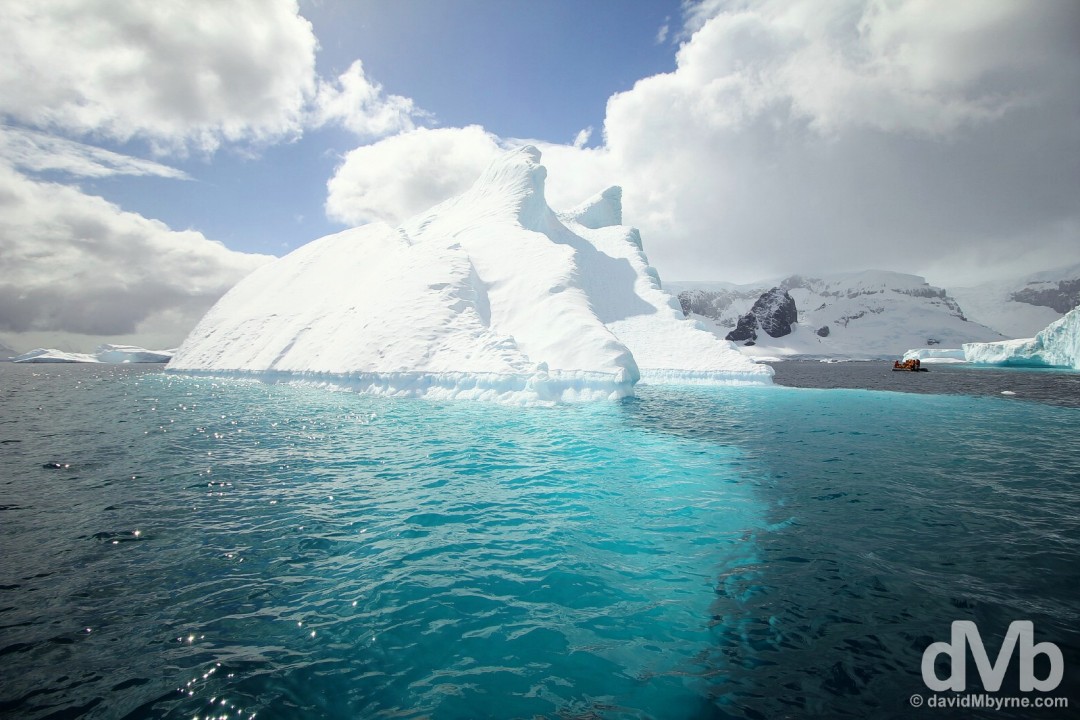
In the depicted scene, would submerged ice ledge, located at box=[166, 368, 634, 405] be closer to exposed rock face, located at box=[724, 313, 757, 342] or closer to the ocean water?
the ocean water

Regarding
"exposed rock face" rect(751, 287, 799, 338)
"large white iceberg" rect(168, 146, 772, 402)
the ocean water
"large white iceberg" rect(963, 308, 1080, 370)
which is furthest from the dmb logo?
"exposed rock face" rect(751, 287, 799, 338)

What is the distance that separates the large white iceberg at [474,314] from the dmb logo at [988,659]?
18431 mm

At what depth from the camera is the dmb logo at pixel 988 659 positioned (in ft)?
13.2

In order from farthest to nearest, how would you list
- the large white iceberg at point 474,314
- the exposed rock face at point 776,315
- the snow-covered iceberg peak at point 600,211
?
the exposed rock face at point 776,315 < the snow-covered iceberg peak at point 600,211 < the large white iceberg at point 474,314

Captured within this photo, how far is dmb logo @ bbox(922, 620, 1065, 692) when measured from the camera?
402 cm

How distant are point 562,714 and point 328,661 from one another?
2.25m

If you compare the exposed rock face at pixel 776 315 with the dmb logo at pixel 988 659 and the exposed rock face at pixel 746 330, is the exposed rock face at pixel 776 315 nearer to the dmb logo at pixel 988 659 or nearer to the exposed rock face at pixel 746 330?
the exposed rock face at pixel 746 330

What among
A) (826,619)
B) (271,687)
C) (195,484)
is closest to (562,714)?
(271,687)

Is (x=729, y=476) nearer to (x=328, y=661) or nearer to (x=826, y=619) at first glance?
(x=826, y=619)

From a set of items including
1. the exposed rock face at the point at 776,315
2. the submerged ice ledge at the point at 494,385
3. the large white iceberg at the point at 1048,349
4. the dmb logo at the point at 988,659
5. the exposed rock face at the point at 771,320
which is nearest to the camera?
the dmb logo at the point at 988,659

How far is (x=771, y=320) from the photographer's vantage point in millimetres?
168250

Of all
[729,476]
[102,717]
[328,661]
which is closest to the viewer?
[102,717]

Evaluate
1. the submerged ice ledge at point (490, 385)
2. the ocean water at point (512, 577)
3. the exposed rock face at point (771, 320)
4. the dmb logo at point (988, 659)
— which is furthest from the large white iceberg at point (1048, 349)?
the exposed rock face at point (771, 320)

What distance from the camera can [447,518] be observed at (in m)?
7.61
